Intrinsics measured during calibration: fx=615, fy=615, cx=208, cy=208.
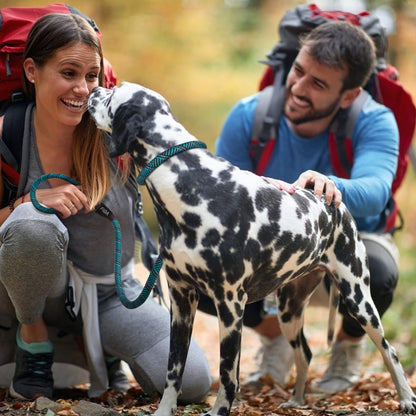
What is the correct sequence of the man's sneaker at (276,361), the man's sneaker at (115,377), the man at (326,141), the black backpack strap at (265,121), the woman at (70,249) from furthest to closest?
1. the man's sneaker at (276,361)
2. the black backpack strap at (265,121)
3. the man's sneaker at (115,377)
4. the man at (326,141)
5. the woman at (70,249)

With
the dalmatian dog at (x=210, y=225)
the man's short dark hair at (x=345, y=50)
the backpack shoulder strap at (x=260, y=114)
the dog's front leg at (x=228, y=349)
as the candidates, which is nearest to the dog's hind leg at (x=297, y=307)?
the dalmatian dog at (x=210, y=225)

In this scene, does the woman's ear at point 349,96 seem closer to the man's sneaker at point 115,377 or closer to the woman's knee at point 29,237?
the woman's knee at point 29,237

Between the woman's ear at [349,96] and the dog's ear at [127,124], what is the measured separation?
1952 millimetres

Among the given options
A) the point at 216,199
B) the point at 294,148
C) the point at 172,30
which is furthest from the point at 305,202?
the point at 172,30

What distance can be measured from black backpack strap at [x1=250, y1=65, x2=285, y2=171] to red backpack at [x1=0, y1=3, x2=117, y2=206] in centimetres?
109

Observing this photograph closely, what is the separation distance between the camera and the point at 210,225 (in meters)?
2.55

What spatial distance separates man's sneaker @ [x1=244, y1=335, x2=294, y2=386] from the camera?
463 centimetres

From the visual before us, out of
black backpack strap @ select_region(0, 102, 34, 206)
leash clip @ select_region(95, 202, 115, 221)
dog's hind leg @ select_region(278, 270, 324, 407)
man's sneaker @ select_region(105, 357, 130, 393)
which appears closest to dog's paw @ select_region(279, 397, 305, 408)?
dog's hind leg @ select_region(278, 270, 324, 407)

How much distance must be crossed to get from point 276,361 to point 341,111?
6.32 feet

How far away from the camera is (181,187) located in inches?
101

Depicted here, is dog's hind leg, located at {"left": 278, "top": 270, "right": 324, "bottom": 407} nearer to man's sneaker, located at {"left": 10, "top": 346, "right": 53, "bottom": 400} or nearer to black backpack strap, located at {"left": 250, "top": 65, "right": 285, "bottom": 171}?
black backpack strap, located at {"left": 250, "top": 65, "right": 285, "bottom": 171}

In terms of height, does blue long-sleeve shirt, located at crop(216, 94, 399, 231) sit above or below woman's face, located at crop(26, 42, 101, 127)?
below

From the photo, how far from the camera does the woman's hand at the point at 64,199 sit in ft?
10.7

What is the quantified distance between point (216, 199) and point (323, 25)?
6.88ft
